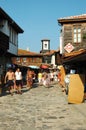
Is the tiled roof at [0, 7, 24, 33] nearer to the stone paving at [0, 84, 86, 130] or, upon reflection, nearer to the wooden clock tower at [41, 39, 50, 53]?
the stone paving at [0, 84, 86, 130]

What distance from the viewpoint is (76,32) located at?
32.5m

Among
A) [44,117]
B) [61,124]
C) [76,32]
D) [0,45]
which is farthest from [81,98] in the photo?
[76,32]

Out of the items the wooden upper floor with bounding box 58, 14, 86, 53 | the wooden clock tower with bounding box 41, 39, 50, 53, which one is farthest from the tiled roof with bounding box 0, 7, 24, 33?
the wooden clock tower with bounding box 41, 39, 50, 53

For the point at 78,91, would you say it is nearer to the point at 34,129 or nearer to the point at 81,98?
the point at 81,98

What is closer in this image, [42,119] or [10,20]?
[42,119]

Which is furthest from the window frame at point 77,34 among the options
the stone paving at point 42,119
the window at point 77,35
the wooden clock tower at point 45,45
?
the wooden clock tower at point 45,45

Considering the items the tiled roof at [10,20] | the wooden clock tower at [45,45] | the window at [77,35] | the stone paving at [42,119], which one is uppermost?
the wooden clock tower at [45,45]

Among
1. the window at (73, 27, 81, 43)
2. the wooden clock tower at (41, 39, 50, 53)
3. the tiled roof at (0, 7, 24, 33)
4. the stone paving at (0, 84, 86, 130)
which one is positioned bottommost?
the stone paving at (0, 84, 86, 130)

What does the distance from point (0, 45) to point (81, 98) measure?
1240cm

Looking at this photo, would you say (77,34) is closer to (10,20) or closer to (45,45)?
(10,20)

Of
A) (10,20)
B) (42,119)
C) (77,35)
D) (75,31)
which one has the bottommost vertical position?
(42,119)

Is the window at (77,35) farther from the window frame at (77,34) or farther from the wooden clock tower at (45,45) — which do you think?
the wooden clock tower at (45,45)

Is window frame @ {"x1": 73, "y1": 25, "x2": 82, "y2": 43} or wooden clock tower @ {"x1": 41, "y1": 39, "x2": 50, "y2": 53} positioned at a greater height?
wooden clock tower @ {"x1": 41, "y1": 39, "x2": 50, "y2": 53}

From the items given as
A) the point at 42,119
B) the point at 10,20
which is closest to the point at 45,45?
the point at 10,20
